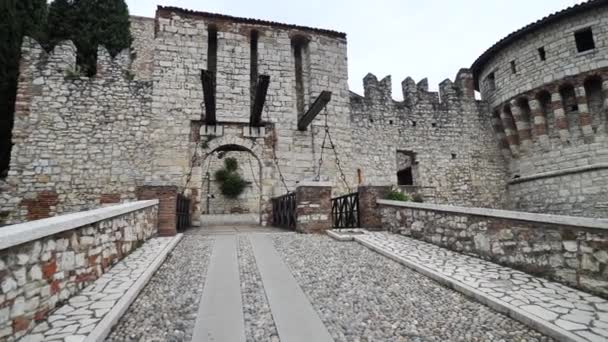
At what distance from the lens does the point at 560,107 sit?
10.4m

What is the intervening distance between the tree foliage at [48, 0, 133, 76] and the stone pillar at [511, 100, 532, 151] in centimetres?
1677

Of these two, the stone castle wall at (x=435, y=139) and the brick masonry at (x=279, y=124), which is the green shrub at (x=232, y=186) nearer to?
the brick masonry at (x=279, y=124)

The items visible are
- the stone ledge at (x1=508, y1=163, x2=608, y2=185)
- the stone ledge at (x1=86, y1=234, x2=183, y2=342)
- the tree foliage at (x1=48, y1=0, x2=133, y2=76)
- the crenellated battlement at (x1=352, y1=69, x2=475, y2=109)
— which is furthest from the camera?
the crenellated battlement at (x1=352, y1=69, x2=475, y2=109)

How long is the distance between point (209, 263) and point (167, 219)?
8.14 feet

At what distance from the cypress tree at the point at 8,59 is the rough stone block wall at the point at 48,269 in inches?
360

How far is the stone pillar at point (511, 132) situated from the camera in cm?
1217

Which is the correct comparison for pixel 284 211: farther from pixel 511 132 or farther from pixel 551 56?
pixel 551 56

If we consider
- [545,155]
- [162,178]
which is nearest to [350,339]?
[162,178]

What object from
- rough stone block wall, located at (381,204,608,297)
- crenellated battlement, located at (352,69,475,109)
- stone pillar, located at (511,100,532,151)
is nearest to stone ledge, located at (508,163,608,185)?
stone pillar, located at (511,100,532,151)

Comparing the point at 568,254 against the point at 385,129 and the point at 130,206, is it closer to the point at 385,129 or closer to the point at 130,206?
the point at 130,206

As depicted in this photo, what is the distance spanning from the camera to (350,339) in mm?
2086

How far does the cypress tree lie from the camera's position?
902cm

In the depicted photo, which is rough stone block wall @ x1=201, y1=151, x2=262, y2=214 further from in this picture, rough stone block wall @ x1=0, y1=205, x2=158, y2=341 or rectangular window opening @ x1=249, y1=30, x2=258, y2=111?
rough stone block wall @ x1=0, y1=205, x2=158, y2=341

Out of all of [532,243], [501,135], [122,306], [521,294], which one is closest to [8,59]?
[122,306]
